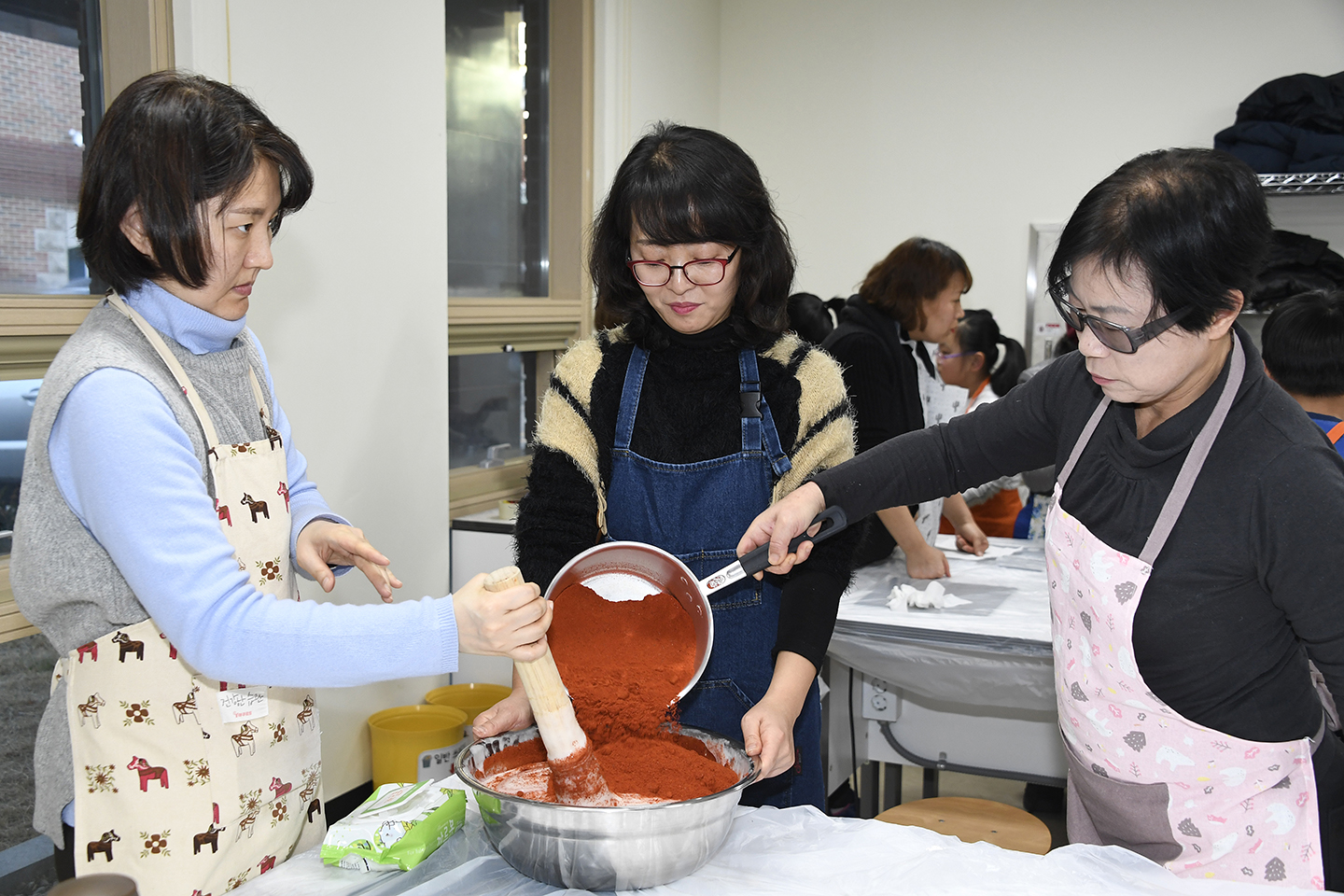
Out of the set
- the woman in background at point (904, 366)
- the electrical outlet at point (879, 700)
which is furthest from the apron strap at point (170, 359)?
the electrical outlet at point (879, 700)

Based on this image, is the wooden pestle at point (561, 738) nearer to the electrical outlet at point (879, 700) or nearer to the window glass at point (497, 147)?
the electrical outlet at point (879, 700)

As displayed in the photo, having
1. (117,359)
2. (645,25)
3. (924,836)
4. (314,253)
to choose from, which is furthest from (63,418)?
(645,25)

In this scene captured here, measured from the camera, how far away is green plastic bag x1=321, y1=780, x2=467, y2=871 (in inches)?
39.8

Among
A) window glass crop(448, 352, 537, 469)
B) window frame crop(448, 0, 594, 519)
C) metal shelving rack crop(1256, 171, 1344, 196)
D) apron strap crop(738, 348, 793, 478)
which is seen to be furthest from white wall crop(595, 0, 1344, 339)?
apron strap crop(738, 348, 793, 478)

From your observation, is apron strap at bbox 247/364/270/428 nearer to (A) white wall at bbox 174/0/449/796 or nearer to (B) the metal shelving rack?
(A) white wall at bbox 174/0/449/796

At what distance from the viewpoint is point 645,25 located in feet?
12.5

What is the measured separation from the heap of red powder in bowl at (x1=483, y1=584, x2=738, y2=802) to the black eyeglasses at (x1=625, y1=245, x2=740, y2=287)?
1.35 ft

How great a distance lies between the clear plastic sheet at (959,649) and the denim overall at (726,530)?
688mm

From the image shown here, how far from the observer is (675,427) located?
4.55 ft

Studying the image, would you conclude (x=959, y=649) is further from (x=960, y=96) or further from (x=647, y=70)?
(x=960, y=96)

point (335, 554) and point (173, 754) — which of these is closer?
point (173, 754)

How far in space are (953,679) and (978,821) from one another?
0.28 metres

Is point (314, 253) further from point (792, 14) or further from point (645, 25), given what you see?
point (792, 14)

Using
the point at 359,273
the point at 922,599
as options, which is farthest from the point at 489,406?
A: the point at 922,599
